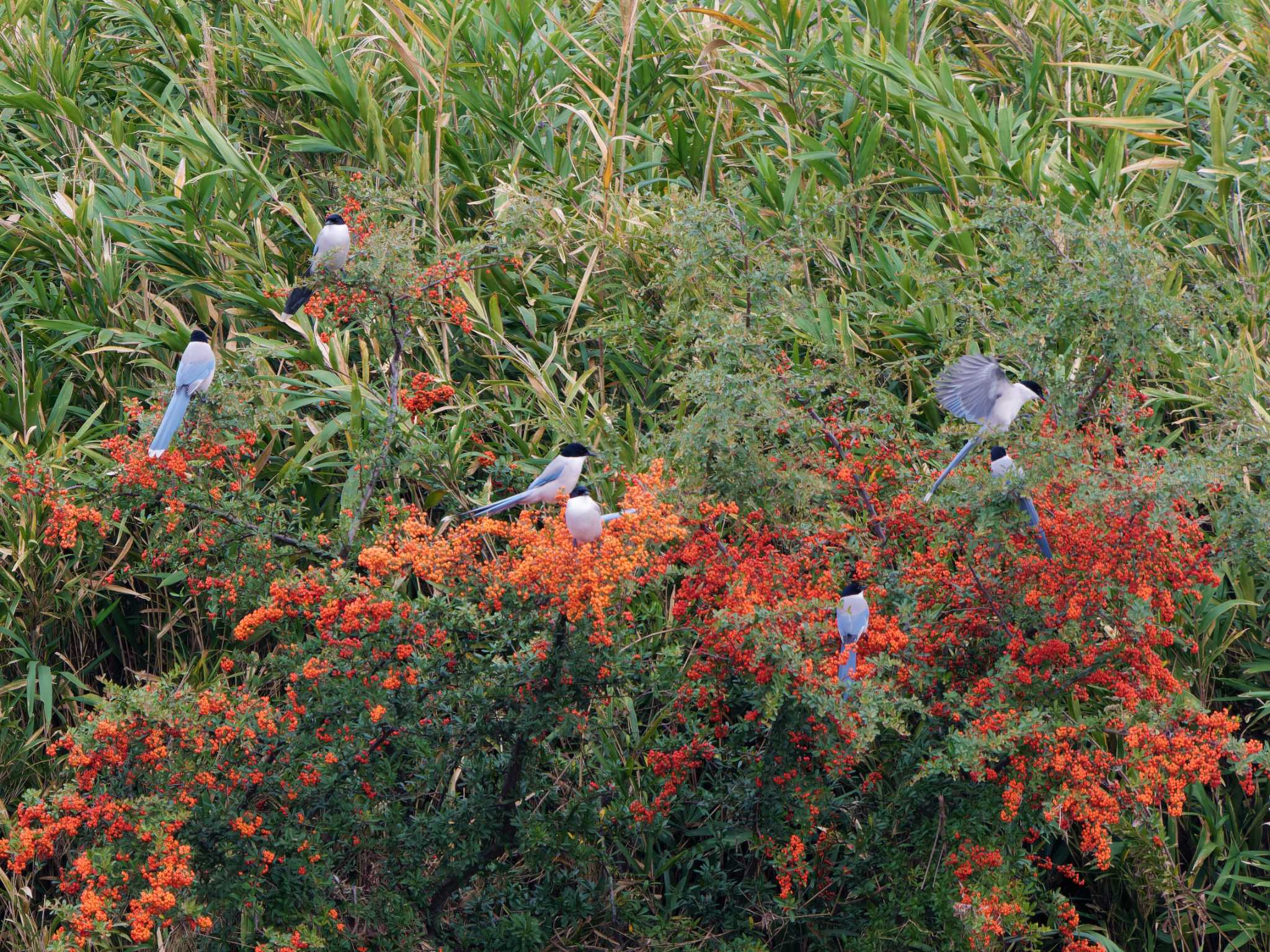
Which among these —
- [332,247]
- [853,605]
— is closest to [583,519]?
[853,605]

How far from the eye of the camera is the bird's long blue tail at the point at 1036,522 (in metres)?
3.38

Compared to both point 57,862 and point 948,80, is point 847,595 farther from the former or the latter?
point 948,80

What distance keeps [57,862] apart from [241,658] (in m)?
0.84

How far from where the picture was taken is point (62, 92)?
256 inches

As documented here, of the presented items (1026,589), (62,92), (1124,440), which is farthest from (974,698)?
(62,92)

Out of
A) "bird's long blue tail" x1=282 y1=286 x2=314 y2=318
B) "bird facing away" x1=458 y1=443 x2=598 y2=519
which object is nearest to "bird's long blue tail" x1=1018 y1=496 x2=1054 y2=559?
"bird facing away" x1=458 y1=443 x2=598 y2=519

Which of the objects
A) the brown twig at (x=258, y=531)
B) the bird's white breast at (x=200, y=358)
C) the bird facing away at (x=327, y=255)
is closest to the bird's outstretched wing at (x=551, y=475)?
the brown twig at (x=258, y=531)

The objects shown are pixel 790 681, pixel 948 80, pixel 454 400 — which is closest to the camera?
pixel 790 681

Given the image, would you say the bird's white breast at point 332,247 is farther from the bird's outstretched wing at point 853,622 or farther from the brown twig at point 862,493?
the bird's outstretched wing at point 853,622

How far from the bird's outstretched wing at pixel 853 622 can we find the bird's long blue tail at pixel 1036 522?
446mm

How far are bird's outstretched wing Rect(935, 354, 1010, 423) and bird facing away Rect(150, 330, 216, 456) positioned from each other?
2.07 meters

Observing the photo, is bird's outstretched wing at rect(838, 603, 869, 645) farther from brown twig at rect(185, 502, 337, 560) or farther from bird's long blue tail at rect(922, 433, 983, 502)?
brown twig at rect(185, 502, 337, 560)

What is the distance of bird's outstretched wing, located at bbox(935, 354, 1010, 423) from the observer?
396 cm

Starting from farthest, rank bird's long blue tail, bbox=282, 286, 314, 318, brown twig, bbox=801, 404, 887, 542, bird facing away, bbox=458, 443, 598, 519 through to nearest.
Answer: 1. bird's long blue tail, bbox=282, 286, 314, 318
2. bird facing away, bbox=458, 443, 598, 519
3. brown twig, bbox=801, 404, 887, 542
